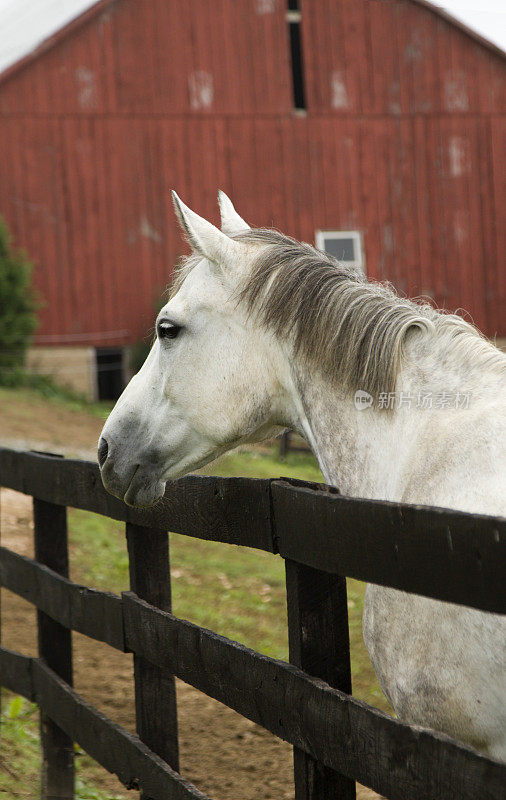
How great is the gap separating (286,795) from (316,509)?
229cm

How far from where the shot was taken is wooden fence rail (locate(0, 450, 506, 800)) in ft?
5.19

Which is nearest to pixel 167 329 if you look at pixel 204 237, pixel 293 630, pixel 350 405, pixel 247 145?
pixel 204 237

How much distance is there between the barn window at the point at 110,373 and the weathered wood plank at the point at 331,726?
15322 mm

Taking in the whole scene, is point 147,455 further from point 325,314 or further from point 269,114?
point 269,114

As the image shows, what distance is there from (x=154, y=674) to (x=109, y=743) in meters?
0.31

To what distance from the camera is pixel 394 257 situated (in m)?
19.1

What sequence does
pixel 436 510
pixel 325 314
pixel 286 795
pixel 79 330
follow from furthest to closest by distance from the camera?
pixel 79 330, pixel 286 795, pixel 325 314, pixel 436 510

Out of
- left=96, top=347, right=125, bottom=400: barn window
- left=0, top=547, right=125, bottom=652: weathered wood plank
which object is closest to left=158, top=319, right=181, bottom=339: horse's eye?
left=0, top=547, right=125, bottom=652: weathered wood plank

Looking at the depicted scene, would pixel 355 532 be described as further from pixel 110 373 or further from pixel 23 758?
pixel 110 373

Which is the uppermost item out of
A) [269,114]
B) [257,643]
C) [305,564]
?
[269,114]

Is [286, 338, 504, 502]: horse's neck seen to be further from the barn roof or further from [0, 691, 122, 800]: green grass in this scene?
the barn roof

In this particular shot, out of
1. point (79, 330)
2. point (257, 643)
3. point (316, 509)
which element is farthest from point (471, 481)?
point (79, 330)

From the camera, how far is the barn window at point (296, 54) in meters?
18.3

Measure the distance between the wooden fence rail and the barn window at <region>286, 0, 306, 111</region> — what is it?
646 inches
